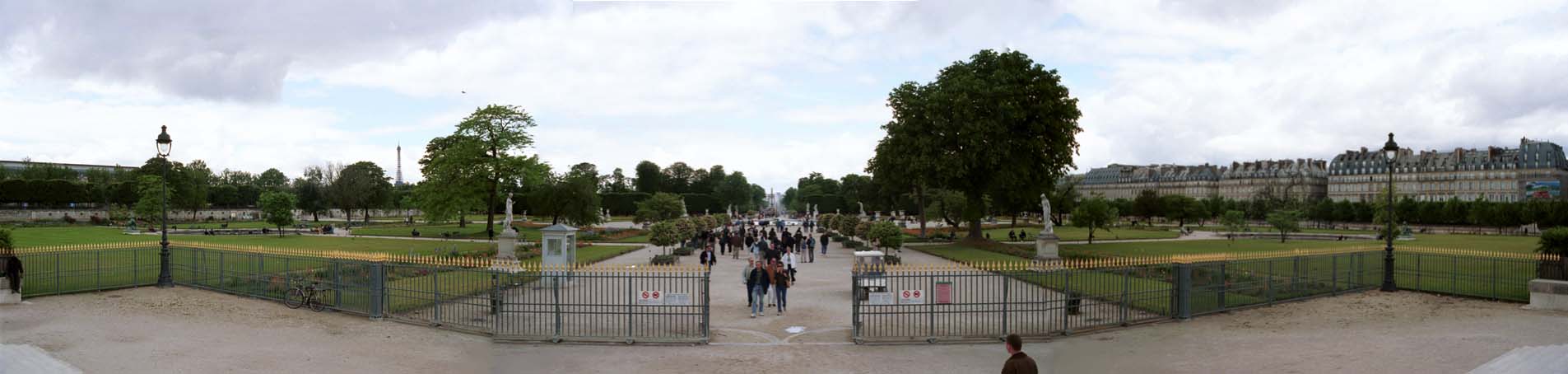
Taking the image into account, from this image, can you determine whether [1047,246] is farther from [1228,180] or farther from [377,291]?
[1228,180]

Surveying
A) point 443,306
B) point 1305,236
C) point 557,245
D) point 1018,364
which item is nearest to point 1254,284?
point 1018,364

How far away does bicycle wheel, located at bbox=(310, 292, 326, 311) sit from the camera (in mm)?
18438

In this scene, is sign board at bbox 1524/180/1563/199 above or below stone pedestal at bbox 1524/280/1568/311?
above

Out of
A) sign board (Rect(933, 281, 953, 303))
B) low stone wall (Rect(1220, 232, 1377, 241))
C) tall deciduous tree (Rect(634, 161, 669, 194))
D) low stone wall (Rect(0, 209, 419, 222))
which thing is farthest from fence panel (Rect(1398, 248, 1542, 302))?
tall deciduous tree (Rect(634, 161, 669, 194))

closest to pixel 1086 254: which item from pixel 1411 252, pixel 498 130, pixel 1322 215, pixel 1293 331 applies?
pixel 1411 252

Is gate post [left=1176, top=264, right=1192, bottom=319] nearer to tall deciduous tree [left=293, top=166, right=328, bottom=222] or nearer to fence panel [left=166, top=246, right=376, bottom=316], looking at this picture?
fence panel [left=166, top=246, right=376, bottom=316]

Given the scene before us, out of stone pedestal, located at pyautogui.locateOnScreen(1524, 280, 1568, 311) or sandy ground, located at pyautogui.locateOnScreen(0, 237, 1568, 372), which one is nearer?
sandy ground, located at pyautogui.locateOnScreen(0, 237, 1568, 372)

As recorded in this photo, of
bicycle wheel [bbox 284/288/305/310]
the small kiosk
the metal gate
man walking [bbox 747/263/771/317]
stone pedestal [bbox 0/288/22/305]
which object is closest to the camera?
the metal gate

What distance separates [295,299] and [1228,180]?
176 meters

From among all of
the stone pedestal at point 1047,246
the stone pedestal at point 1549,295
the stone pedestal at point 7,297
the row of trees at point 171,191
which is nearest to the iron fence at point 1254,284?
the stone pedestal at point 1549,295

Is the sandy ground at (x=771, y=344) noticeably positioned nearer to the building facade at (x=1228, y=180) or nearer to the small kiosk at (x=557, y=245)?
the small kiosk at (x=557, y=245)

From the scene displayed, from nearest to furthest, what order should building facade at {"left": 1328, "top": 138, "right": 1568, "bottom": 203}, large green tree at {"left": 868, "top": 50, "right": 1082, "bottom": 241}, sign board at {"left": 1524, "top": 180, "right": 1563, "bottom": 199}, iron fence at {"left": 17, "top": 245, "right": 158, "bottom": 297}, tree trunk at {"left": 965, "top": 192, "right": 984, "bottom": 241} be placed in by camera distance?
iron fence at {"left": 17, "top": 245, "right": 158, "bottom": 297}
large green tree at {"left": 868, "top": 50, "right": 1082, "bottom": 241}
tree trunk at {"left": 965, "top": 192, "right": 984, "bottom": 241}
sign board at {"left": 1524, "top": 180, "right": 1563, "bottom": 199}
building facade at {"left": 1328, "top": 138, "right": 1568, "bottom": 203}

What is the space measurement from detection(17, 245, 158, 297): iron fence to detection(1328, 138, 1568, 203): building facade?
374 ft

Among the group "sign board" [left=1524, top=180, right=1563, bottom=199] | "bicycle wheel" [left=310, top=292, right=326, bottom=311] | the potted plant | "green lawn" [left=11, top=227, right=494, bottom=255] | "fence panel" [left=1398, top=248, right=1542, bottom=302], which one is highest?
"sign board" [left=1524, top=180, right=1563, bottom=199]
